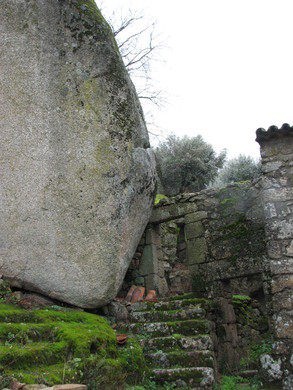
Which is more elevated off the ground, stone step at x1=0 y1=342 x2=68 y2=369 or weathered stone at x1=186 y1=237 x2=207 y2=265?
weathered stone at x1=186 y1=237 x2=207 y2=265

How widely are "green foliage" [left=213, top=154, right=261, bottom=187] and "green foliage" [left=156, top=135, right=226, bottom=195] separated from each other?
33cm

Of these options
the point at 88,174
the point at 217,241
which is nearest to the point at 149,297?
the point at 217,241

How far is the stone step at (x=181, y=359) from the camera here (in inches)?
202

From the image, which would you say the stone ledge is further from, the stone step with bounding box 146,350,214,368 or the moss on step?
the moss on step

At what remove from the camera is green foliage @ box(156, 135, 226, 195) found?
14.1m

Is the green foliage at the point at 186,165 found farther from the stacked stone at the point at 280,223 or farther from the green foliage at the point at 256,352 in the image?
the stacked stone at the point at 280,223

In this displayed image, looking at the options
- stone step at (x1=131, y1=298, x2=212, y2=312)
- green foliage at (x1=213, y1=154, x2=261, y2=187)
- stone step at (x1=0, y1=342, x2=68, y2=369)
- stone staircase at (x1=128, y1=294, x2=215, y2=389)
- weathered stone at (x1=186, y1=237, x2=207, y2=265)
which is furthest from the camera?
green foliage at (x1=213, y1=154, x2=261, y2=187)

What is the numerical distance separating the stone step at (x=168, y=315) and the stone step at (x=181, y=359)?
1008 mm

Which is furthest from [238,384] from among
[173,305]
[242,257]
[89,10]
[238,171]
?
[238,171]

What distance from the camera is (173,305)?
22.2 feet

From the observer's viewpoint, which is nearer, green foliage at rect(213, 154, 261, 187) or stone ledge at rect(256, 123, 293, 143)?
stone ledge at rect(256, 123, 293, 143)

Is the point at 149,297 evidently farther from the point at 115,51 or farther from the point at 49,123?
the point at 115,51

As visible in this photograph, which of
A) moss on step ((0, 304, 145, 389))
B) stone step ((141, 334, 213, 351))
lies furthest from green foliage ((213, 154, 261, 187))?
moss on step ((0, 304, 145, 389))

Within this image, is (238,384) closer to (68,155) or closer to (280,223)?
(280,223)
